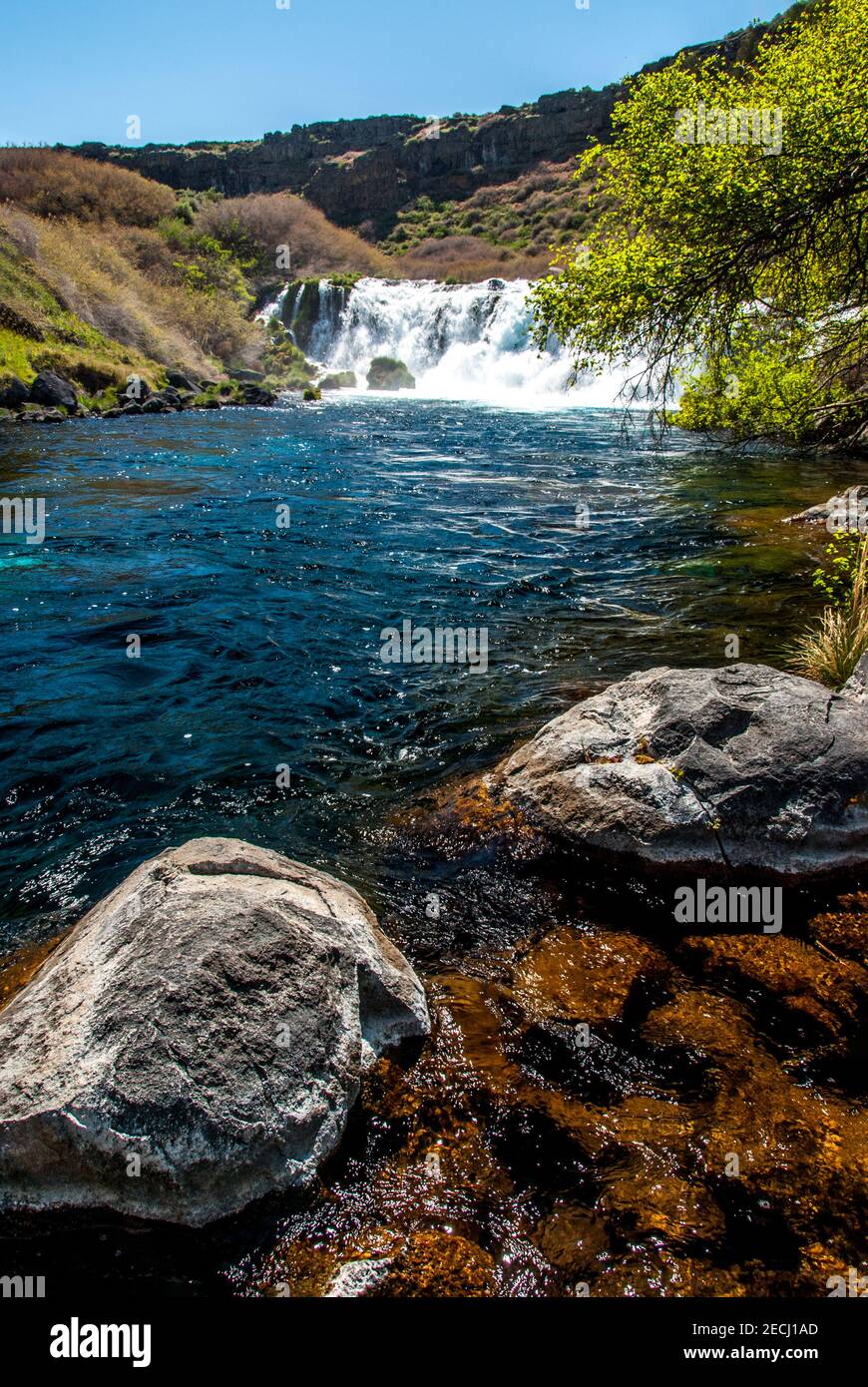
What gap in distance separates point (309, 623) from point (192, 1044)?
704 cm

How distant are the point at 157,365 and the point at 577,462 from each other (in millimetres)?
25024

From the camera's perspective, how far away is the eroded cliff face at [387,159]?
10594 centimetres

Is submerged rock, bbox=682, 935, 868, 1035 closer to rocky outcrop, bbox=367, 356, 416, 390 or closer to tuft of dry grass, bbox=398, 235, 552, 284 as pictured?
rocky outcrop, bbox=367, 356, 416, 390

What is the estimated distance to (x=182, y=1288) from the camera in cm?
256

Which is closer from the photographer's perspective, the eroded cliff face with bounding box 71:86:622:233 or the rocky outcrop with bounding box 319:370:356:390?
the rocky outcrop with bounding box 319:370:356:390

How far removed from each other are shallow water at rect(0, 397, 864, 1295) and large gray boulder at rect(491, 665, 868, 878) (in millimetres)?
428

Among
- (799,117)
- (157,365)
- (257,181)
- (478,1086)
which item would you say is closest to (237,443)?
(157,365)

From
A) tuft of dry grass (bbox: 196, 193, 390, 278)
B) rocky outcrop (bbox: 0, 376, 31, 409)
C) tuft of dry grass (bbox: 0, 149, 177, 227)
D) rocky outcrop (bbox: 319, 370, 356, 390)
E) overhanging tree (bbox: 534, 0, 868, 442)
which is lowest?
overhanging tree (bbox: 534, 0, 868, 442)

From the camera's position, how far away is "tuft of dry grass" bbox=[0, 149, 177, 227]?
55.1 meters

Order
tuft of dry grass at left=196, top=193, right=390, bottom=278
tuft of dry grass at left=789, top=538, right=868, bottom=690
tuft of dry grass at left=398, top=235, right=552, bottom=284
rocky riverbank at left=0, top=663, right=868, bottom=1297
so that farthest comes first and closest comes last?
tuft of dry grass at left=196, top=193, right=390, bottom=278 → tuft of dry grass at left=398, top=235, right=552, bottom=284 → tuft of dry grass at left=789, top=538, right=868, bottom=690 → rocky riverbank at left=0, top=663, right=868, bottom=1297

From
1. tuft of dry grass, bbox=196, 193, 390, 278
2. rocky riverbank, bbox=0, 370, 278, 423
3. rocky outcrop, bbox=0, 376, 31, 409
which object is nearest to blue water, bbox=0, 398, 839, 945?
rocky riverbank, bbox=0, 370, 278, 423
